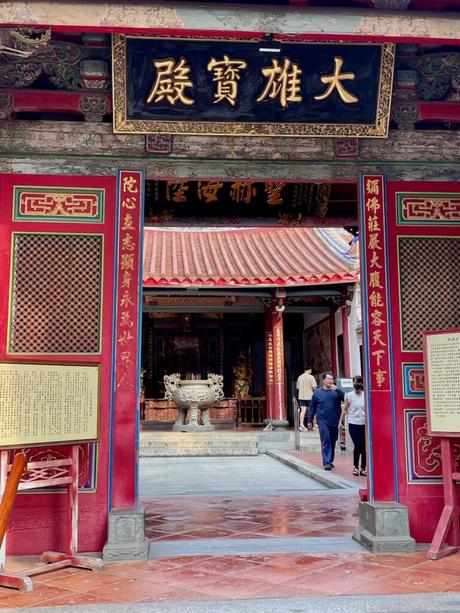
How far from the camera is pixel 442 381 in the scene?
4672mm

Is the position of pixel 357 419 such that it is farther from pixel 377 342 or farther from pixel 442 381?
pixel 442 381

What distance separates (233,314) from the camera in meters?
17.7

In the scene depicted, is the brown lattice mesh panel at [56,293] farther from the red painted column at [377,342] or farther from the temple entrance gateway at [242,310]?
the temple entrance gateway at [242,310]

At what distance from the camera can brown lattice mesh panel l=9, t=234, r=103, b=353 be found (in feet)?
15.9

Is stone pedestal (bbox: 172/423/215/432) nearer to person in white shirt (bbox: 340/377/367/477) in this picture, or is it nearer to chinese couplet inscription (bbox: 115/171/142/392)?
person in white shirt (bbox: 340/377/367/477)

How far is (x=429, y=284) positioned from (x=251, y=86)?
218 centimetres

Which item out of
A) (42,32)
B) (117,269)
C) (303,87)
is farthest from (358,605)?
(42,32)

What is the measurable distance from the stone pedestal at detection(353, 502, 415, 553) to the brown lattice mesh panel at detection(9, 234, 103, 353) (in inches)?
98.3

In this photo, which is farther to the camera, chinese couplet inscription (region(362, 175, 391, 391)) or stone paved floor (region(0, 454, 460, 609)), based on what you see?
chinese couplet inscription (region(362, 175, 391, 391))

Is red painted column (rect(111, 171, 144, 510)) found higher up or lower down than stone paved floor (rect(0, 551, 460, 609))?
higher up

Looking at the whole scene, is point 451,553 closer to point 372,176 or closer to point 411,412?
point 411,412

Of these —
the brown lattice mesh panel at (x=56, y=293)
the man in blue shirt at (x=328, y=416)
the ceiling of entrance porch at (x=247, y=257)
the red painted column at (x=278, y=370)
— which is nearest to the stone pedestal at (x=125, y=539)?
the brown lattice mesh panel at (x=56, y=293)

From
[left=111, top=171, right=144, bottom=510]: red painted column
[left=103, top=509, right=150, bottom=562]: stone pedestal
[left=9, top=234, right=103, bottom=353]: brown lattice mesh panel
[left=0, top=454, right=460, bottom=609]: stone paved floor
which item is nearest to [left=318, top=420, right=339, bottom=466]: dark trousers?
[left=0, top=454, right=460, bottom=609]: stone paved floor

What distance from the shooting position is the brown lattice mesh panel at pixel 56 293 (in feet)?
15.9
